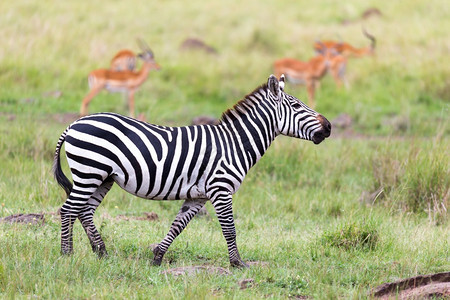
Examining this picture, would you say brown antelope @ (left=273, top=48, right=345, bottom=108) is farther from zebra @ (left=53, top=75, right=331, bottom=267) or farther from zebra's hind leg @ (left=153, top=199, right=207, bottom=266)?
zebra's hind leg @ (left=153, top=199, right=207, bottom=266)

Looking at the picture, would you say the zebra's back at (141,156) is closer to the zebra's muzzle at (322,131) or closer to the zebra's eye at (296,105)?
the zebra's eye at (296,105)

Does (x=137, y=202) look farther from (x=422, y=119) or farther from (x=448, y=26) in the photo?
(x=448, y=26)

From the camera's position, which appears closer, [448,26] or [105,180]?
[105,180]

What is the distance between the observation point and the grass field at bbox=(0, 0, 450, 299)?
18.6 feet

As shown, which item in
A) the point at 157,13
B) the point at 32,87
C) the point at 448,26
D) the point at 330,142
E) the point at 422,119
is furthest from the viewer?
A: the point at 157,13

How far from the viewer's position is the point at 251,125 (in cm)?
621

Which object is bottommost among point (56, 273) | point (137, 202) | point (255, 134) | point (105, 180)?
point (137, 202)

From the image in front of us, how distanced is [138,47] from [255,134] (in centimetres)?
1279

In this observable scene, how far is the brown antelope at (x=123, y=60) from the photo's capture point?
51.1 ft

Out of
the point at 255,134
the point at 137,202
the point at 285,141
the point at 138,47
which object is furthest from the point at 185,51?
the point at 255,134

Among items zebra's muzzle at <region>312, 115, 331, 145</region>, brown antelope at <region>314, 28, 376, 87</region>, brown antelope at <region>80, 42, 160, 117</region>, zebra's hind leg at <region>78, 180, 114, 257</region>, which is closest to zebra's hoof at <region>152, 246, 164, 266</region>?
zebra's hind leg at <region>78, 180, 114, 257</region>

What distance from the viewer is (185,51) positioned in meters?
17.8

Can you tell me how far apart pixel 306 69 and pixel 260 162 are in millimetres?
6544

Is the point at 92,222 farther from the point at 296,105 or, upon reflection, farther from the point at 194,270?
the point at 296,105
